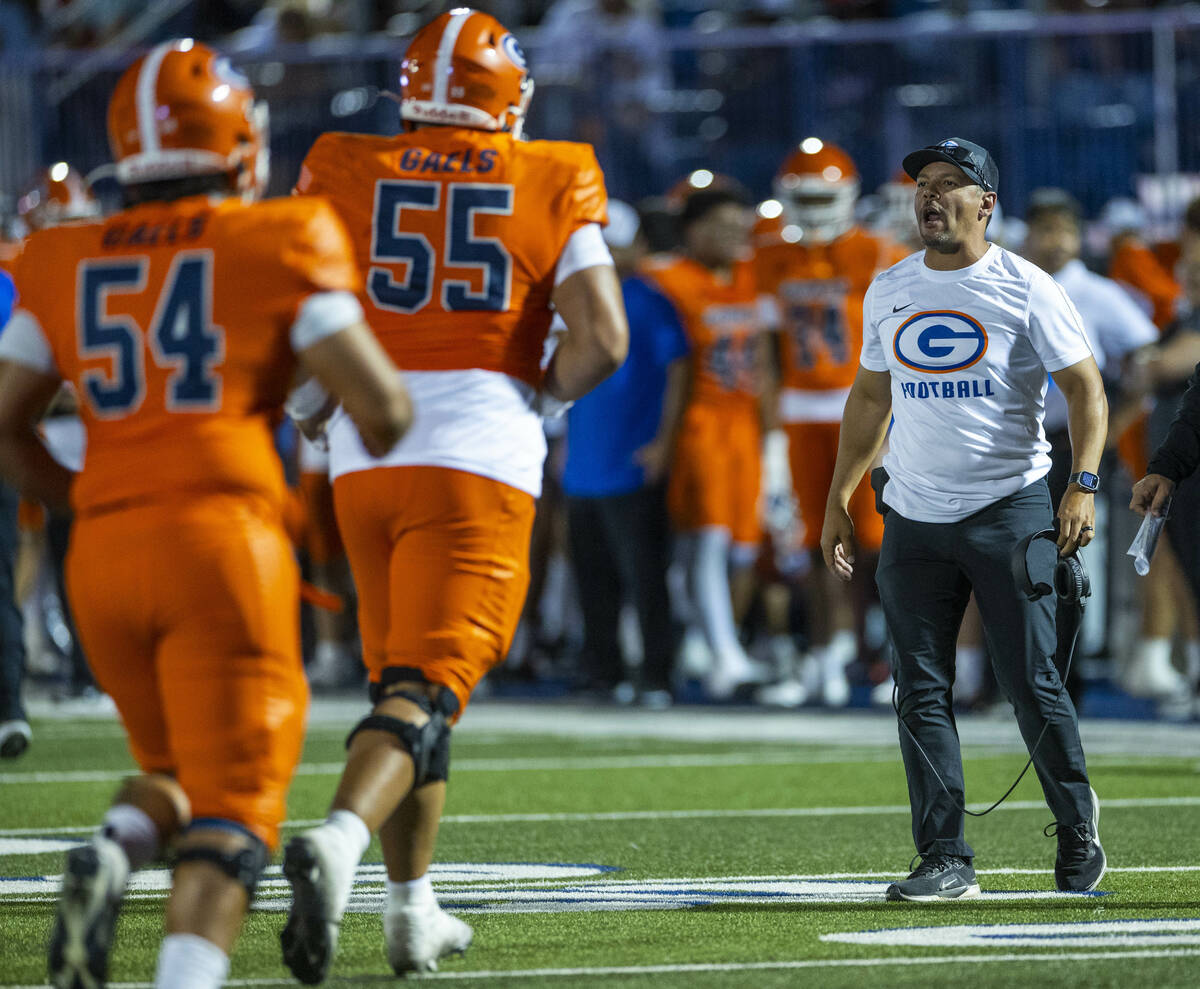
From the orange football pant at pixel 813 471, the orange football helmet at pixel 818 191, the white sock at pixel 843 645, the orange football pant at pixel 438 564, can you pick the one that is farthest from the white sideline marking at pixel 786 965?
the orange football helmet at pixel 818 191

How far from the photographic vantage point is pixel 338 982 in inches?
177

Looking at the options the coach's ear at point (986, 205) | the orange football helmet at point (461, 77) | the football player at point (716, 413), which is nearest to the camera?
the orange football helmet at point (461, 77)

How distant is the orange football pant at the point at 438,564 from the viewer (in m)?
4.58

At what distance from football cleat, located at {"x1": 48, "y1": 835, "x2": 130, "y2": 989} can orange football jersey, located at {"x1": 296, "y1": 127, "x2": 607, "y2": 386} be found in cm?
158

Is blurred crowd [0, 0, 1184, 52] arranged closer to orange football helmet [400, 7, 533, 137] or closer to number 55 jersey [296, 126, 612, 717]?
orange football helmet [400, 7, 533, 137]

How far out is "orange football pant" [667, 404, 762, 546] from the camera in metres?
12.4

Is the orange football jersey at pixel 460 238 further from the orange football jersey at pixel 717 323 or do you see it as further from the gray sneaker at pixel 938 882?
the orange football jersey at pixel 717 323

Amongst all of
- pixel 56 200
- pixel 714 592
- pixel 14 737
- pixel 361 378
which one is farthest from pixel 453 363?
pixel 714 592

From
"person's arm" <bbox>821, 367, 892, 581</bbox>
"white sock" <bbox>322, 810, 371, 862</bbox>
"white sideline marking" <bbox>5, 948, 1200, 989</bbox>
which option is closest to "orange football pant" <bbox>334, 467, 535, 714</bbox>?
"white sock" <bbox>322, 810, 371, 862</bbox>

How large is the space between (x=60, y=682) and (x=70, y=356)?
34.3 ft

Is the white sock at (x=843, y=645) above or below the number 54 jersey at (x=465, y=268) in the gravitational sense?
below

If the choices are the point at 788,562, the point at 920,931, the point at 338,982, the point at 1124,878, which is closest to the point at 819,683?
the point at 788,562

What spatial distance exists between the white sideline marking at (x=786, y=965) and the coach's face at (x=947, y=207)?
6.52ft

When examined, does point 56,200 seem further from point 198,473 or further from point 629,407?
point 198,473
